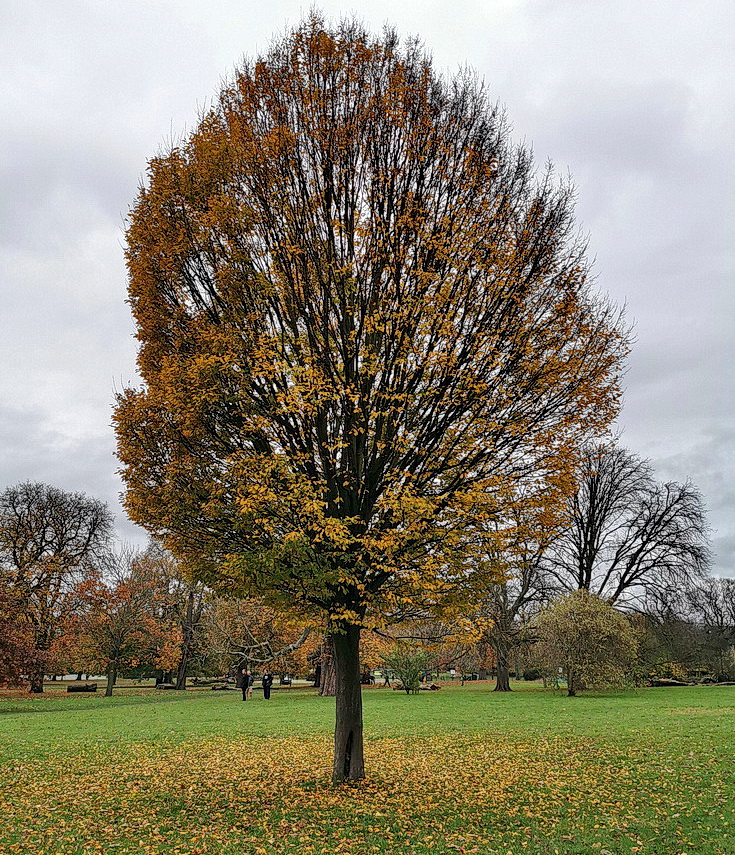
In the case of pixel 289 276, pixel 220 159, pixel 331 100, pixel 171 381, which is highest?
pixel 331 100

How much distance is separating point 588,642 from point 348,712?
2370 centimetres

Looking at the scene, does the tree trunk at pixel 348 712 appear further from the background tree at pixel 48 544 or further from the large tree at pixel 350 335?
the background tree at pixel 48 544

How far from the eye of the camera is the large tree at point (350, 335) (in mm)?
8328

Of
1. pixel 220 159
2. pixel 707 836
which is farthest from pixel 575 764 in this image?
pixel 220 159

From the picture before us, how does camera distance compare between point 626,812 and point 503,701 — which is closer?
point 626,812

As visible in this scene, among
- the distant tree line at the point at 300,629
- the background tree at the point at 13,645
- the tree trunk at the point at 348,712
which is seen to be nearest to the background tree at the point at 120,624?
the distant tree line at the point at 300,629

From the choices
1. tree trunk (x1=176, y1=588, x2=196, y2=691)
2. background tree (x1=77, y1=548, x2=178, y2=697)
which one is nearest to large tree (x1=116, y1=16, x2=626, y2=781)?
background tree (x1=77, y1=548, x2=178, y2=697)

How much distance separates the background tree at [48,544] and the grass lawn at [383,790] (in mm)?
19078

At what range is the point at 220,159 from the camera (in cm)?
895

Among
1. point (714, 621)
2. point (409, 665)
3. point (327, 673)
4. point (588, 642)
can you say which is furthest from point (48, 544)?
point (714, 621)

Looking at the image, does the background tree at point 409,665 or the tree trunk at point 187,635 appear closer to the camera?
the background tree at point 409,665

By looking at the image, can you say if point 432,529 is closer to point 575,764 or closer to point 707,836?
point 707,836

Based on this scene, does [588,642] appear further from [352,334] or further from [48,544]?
[48,544]

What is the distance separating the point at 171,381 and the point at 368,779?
22.7 ft
